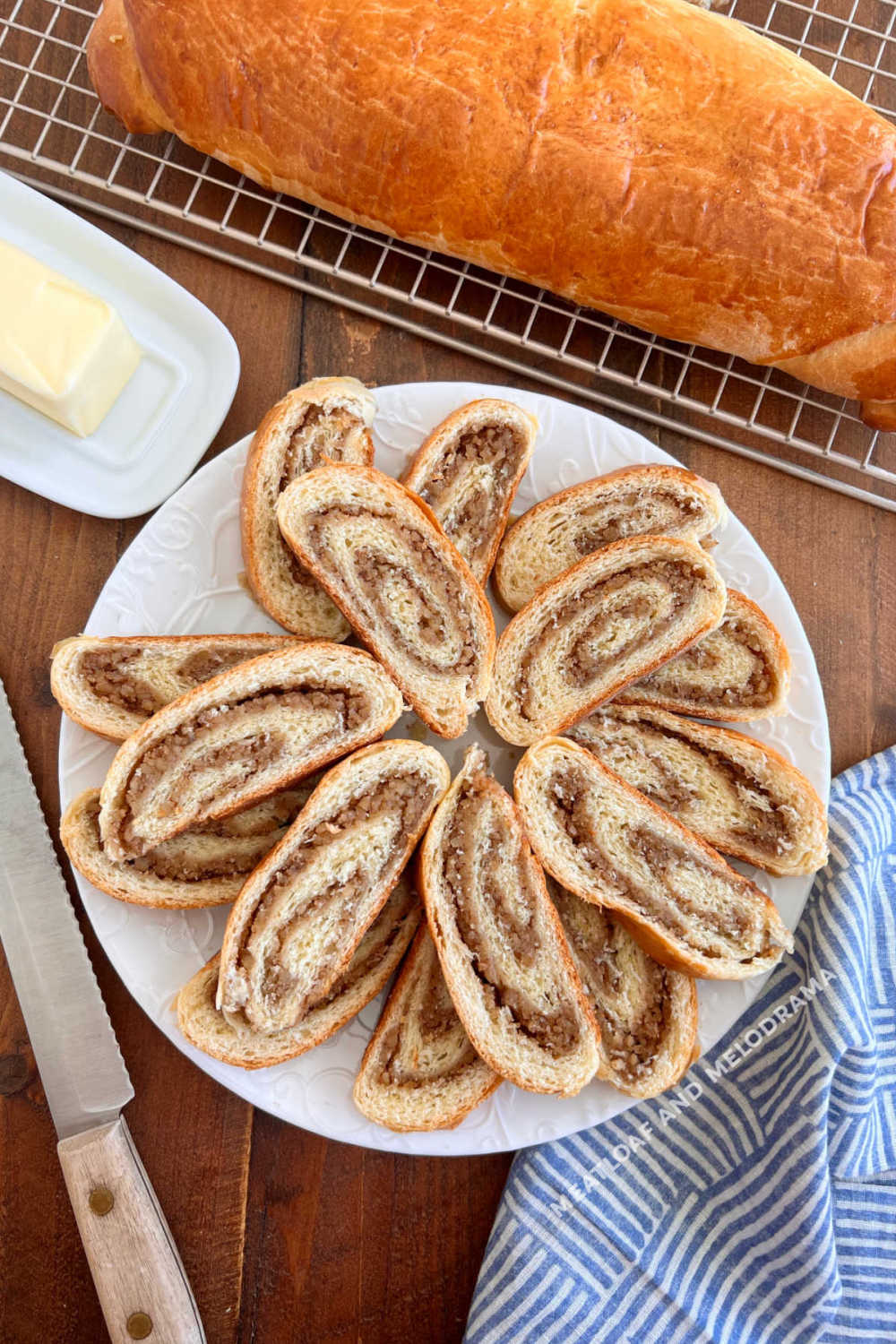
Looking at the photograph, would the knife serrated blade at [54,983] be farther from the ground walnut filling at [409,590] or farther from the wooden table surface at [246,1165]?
the ground walnut filling at [409,590]

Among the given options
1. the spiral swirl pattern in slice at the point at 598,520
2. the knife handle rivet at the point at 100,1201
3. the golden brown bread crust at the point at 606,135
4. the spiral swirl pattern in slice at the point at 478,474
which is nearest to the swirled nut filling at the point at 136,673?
the spiral swirl pattern in slice at the point at 478,474

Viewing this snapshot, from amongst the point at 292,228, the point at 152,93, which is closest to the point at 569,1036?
the point at 292,228

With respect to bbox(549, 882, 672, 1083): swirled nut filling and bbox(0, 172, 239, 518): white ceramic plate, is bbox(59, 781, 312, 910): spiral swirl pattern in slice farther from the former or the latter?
bbox(0, 172, 239, 518): white ceramic plate

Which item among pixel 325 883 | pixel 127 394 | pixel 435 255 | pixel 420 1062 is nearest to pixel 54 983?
pixel 325 883

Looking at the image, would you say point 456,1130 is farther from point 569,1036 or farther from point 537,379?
point 537,379

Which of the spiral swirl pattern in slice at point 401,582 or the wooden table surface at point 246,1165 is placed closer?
the spiral swirl pattern in slice at point 401,582

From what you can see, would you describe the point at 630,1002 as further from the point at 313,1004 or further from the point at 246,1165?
the point at 246,1165
